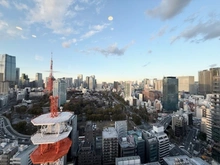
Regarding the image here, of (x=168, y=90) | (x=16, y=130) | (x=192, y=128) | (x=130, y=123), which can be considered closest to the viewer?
(x=16, y=130)

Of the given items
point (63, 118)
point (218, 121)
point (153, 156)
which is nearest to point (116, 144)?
point (153, 156)

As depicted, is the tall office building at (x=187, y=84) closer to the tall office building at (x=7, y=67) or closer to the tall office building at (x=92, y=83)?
the tall office building at (x=92, y=83)

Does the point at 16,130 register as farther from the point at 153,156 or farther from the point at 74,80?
the point at 74,80

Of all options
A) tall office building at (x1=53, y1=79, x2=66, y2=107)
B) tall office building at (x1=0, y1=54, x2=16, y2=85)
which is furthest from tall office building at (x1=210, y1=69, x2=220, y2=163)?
tall office building at (x1=0, y1=54, x2=16, y2=85)

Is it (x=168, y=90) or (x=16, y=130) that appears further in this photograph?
(x=168, y=90)

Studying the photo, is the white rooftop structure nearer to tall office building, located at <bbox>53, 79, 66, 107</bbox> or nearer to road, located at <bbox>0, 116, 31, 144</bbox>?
road, located at <bbox>0, 116, 31, 144</bbox>

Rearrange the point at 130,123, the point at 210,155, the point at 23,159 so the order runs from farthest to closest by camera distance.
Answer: the point at 130,123 → the point at 210,155 → the point at 23,159

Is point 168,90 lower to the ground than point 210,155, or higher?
higher
